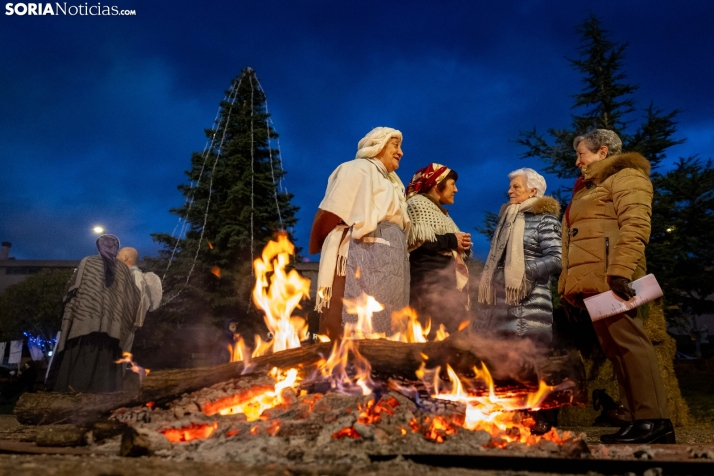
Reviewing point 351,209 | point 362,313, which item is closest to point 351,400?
point 362,313

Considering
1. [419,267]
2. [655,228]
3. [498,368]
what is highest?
[655,228]

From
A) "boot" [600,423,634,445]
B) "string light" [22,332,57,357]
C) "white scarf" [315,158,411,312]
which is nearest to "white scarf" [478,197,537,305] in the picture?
"white scarf" [315,158,411,312]

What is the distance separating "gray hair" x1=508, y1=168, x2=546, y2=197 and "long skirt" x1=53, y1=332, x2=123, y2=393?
5502 mm

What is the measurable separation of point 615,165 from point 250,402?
3.25m

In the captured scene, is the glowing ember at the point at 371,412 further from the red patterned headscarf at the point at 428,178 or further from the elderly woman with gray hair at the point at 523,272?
the red patterned headscarf at the point at 428,178

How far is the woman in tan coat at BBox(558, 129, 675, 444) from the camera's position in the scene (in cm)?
346

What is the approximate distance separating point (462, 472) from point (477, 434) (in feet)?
2.26

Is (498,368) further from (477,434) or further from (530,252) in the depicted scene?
(530,252)

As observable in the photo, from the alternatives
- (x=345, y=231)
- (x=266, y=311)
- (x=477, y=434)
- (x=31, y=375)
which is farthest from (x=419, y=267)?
(x=31, y=375)

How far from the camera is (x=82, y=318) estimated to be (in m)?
6.57

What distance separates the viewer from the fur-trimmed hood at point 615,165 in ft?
12.8

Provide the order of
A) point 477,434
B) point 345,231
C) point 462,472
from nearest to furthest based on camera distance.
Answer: point 462,472 < point 477,434 < point 345,231

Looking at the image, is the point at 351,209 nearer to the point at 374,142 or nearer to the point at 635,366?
the point at 374,142

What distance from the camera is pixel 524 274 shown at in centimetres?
443
